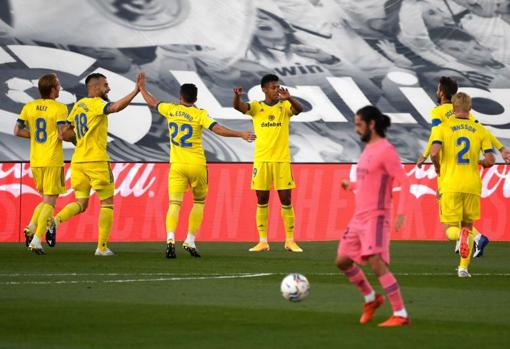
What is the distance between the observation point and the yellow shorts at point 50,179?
60.6 feet

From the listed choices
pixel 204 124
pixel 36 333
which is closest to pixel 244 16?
pixel 204 124

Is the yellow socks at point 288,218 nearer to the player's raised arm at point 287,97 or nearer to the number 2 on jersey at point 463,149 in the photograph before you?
the player's raised arm at point 287,97

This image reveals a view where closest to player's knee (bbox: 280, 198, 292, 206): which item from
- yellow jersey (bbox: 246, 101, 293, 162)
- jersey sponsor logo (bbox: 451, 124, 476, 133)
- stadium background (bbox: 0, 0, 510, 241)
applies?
yellow jersey (bbox: 246, 101, 293, 162)

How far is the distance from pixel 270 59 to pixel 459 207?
1402 centimetres

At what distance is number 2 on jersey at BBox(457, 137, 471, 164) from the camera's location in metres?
14.8

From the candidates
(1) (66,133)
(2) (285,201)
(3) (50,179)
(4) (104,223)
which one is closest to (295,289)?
(4) (104,223)

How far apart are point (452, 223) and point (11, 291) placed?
495 centimetres

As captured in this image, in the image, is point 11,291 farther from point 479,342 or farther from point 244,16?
point 244,16

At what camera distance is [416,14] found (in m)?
29.8

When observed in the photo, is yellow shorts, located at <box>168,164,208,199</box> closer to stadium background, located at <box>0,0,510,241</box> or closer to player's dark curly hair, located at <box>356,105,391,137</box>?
player's dark curly hair, located at <box>356,105,391,137</box>

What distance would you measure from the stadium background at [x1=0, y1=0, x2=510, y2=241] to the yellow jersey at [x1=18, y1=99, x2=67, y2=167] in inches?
277

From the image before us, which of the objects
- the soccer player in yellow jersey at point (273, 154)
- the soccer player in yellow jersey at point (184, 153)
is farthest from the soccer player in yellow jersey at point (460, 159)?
the soccer player in yellow jersey at point (273, 154)

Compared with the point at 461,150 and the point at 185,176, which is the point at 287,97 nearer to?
the point at 185,176

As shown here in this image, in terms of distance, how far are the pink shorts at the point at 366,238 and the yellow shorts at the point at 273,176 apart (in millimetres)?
9235
